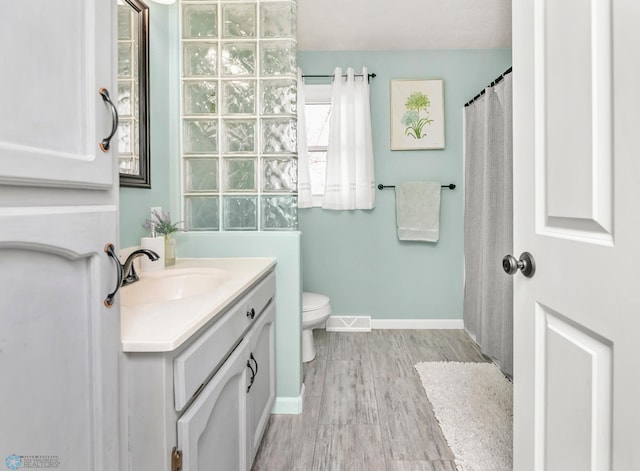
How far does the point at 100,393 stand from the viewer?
0.62 meters

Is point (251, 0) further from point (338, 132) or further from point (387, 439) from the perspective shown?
point (387, 439)

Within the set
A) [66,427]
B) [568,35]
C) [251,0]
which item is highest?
[251,0]

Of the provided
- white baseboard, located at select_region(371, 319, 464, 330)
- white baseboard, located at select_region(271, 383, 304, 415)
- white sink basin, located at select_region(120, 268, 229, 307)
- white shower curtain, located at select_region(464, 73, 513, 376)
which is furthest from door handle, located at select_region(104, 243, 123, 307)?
white baseboard, located at select_region(371, 319, 464, 330)

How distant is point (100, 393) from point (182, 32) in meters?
1.79

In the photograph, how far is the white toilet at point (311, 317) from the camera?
2369mm

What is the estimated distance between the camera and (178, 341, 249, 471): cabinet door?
81cm

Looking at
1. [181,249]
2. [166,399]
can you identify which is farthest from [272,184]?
[166,399]

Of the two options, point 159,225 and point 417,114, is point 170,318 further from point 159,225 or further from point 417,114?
point 417,114

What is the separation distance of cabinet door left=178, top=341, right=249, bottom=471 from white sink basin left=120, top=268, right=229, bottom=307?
325 mm

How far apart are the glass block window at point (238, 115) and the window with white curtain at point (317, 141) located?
1255 millimetres

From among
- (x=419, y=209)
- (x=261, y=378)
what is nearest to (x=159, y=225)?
(x=261, y=378)

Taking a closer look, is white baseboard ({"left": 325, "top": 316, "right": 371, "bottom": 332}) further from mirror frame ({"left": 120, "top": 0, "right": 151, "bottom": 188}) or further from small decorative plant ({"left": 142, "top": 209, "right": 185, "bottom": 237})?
mirror frame ({"left": 120, "top": 0, "right": 151, "bottom": 188})

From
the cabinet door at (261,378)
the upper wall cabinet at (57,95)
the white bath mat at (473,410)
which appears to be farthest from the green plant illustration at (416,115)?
the upper wall cabinet at (57,95)

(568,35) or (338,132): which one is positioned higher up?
(338,132)
